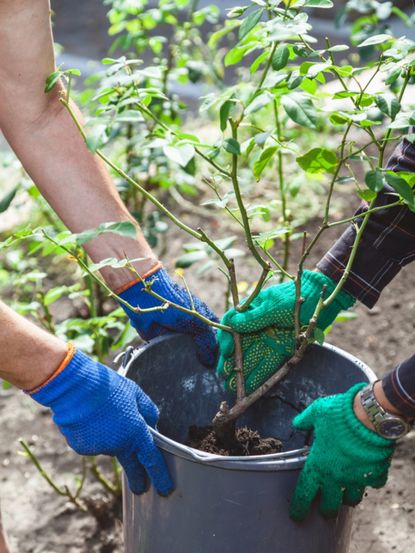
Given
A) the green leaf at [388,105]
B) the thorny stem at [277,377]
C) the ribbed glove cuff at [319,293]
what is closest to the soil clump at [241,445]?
the thorny stem at [277,377]

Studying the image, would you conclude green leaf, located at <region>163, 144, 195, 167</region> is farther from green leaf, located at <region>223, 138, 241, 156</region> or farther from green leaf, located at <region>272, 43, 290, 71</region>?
green leaf, located at <region>272, 43, 290, 71</region>

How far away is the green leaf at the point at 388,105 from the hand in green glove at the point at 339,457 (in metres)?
0.49

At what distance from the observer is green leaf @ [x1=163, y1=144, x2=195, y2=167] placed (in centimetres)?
130

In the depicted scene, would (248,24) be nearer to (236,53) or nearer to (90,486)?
(236,53)

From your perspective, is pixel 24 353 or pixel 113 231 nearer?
pixel 113 231

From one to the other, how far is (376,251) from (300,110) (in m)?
0.60

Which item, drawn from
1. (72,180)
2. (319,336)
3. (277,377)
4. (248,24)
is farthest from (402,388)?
(72,180)

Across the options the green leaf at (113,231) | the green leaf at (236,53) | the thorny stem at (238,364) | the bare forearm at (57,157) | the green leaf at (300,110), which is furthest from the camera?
the bare forearm at (57,157)

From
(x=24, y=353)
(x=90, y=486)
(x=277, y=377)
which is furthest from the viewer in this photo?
(x=90, y=486)

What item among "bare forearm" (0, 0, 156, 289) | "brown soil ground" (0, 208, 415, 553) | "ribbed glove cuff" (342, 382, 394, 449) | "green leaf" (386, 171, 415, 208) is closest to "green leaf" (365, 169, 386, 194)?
"green leaf" (386, 171, 415, 208)

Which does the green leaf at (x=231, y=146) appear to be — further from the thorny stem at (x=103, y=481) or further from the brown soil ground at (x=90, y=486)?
the brown soil ground at (x=90, y=486)

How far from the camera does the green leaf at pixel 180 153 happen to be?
4.26 ft

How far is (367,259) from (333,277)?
0.28 feet

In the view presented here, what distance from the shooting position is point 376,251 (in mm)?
1750
